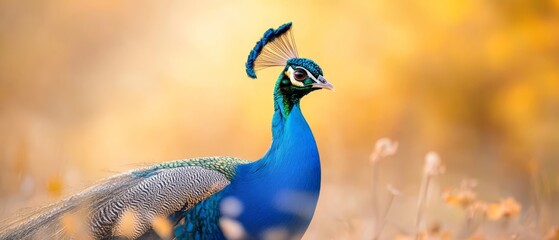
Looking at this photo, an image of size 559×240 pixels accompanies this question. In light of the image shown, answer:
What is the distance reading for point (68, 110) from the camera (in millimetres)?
7297

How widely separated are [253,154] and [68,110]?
5.63 feet

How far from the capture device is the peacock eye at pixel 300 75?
297 cm

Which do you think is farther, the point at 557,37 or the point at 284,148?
the point at 557,37

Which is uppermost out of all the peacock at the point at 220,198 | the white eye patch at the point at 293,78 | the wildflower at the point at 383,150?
the white eye patch at the point at 293,78

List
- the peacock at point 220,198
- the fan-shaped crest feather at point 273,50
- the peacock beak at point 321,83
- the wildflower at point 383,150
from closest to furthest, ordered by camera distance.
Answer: the wildflower at point 383,150, the peacock at point 220,198, the peacock beak at point 321,83, the fan-shaped crest feather at point 273,50

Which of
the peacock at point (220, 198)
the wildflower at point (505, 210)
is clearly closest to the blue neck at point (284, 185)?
the peacock at point (220, 198)

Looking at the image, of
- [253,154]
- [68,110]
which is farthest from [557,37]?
[68,110]

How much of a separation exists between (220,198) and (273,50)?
1.85 ft

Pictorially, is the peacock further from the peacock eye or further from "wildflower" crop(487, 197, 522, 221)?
"wildflower" crop(487, 197, 522, 221)

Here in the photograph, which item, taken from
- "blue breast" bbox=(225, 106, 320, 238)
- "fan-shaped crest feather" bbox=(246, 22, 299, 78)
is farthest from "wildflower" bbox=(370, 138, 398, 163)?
"fan-shaped crest feather" bbox=(246, 22, 299, 78)

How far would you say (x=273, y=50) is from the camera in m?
3.08

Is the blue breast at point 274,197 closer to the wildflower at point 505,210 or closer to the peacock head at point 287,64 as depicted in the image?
the peacock head at point 287,64

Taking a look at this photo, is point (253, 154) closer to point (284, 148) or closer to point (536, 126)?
point (536, 126)

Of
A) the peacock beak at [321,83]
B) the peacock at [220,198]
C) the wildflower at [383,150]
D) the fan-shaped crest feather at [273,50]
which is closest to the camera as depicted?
the wildflower at [383,150]
